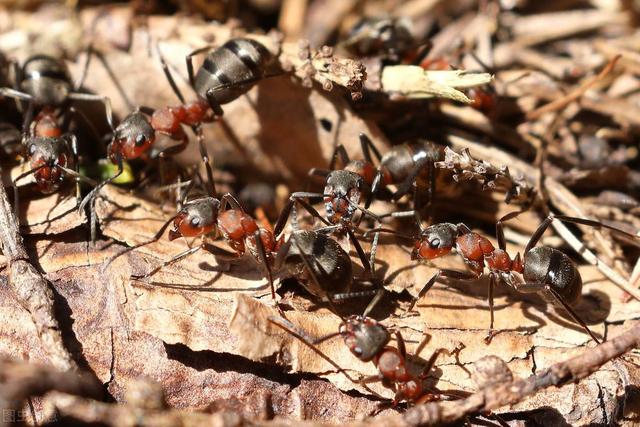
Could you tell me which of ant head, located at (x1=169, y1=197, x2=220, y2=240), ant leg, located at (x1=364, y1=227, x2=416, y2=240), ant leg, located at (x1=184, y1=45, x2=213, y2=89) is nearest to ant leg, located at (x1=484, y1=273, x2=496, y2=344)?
ant leg, located at (x1=364, y1=227, x2=416, y2=240)

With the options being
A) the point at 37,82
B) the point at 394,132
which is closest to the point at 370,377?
the point at 394,132

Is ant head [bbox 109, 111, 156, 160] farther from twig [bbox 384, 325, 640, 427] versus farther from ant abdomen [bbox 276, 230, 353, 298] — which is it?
twig [bbox 384, 325, 640, 427]

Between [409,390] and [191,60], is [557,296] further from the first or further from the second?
[191,60]

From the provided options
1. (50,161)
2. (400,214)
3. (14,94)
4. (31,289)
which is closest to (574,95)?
(400,214)

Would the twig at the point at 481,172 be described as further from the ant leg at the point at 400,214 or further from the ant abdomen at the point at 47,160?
the ant abdomen at the point at 47,160

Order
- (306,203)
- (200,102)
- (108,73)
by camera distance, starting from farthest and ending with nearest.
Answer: (108,73) → (200,102) → (306,203)
